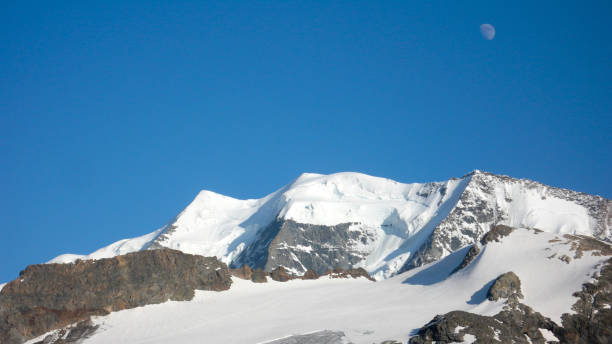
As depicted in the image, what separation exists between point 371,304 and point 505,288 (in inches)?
793

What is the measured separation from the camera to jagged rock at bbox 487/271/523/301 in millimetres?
99312

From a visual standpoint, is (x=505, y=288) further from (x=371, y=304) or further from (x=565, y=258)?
(x=371, y=304)

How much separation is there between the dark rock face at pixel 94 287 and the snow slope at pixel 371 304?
2494 mm

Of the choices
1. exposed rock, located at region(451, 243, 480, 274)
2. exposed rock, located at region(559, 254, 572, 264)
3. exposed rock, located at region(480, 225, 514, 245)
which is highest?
exposed rock, located at region(480, 225, 514, 245)

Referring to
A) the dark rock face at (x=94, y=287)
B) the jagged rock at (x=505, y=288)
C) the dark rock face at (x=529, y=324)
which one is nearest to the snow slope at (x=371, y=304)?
the jagged rock at (x=505, y=288)

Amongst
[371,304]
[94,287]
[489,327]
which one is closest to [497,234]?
[371,304]

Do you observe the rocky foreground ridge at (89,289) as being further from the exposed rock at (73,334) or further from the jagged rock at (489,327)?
the jagged rock at (489,327)

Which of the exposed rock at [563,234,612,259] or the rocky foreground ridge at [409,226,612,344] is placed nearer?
the rocky foreground ridge at [409,226,612,344]

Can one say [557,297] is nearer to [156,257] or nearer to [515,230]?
[515,230]

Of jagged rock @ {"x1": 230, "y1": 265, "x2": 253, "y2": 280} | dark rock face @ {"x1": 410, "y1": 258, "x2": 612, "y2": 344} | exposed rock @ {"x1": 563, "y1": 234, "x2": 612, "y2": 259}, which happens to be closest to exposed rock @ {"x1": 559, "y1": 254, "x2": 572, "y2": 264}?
exposed rock @ {"x1": 563, "y1": 234, "x2": 612, "y2": 259}

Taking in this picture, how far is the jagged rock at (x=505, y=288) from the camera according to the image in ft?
326

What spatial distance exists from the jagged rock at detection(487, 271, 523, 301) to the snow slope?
1149 millimetres

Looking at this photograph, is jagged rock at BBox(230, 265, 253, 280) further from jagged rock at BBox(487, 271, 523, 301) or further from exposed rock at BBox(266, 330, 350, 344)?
jagged rock at BBox(487, 271, 523, 301)

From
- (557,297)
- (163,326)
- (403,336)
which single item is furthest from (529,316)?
(163,326)
